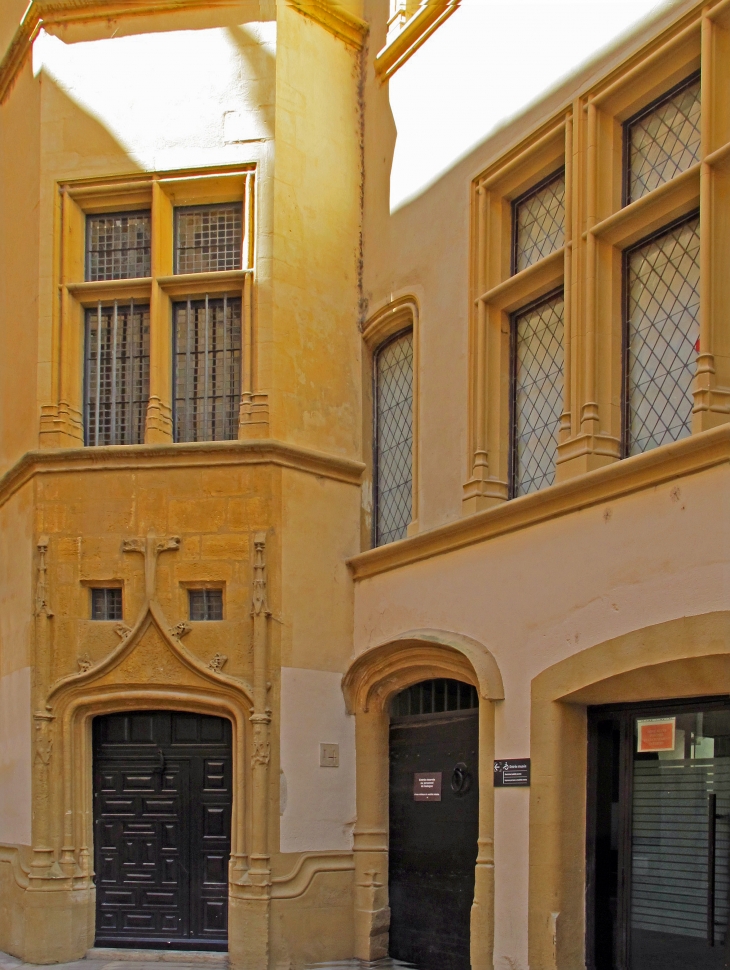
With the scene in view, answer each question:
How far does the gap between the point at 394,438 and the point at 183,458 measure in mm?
1930

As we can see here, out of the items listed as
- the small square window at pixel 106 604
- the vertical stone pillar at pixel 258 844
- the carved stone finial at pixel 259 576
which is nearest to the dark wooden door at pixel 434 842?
the vertical stone pillar at pixel 258 844

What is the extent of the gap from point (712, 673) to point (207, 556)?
492cm

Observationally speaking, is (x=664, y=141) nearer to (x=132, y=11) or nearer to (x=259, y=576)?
(x=259, y=576)

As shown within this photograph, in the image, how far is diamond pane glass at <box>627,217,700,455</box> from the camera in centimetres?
791

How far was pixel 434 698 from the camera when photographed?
10.4m

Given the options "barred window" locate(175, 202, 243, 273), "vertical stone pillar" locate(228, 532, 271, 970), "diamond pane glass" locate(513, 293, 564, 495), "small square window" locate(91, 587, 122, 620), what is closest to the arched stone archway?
"vertical stone pillar" locate(228, 532, 271, 970)

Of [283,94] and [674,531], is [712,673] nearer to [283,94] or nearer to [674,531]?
[674,531]

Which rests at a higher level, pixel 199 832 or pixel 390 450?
pixel 390 450

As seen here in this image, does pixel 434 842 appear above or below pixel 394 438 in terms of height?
below

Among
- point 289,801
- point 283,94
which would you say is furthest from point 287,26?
point 289,801

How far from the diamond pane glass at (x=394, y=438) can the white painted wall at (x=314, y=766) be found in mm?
1497

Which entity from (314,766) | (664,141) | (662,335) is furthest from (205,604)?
(664,141)

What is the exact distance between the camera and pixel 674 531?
7.41m

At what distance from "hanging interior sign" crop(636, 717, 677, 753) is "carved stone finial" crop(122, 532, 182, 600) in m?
4.46
